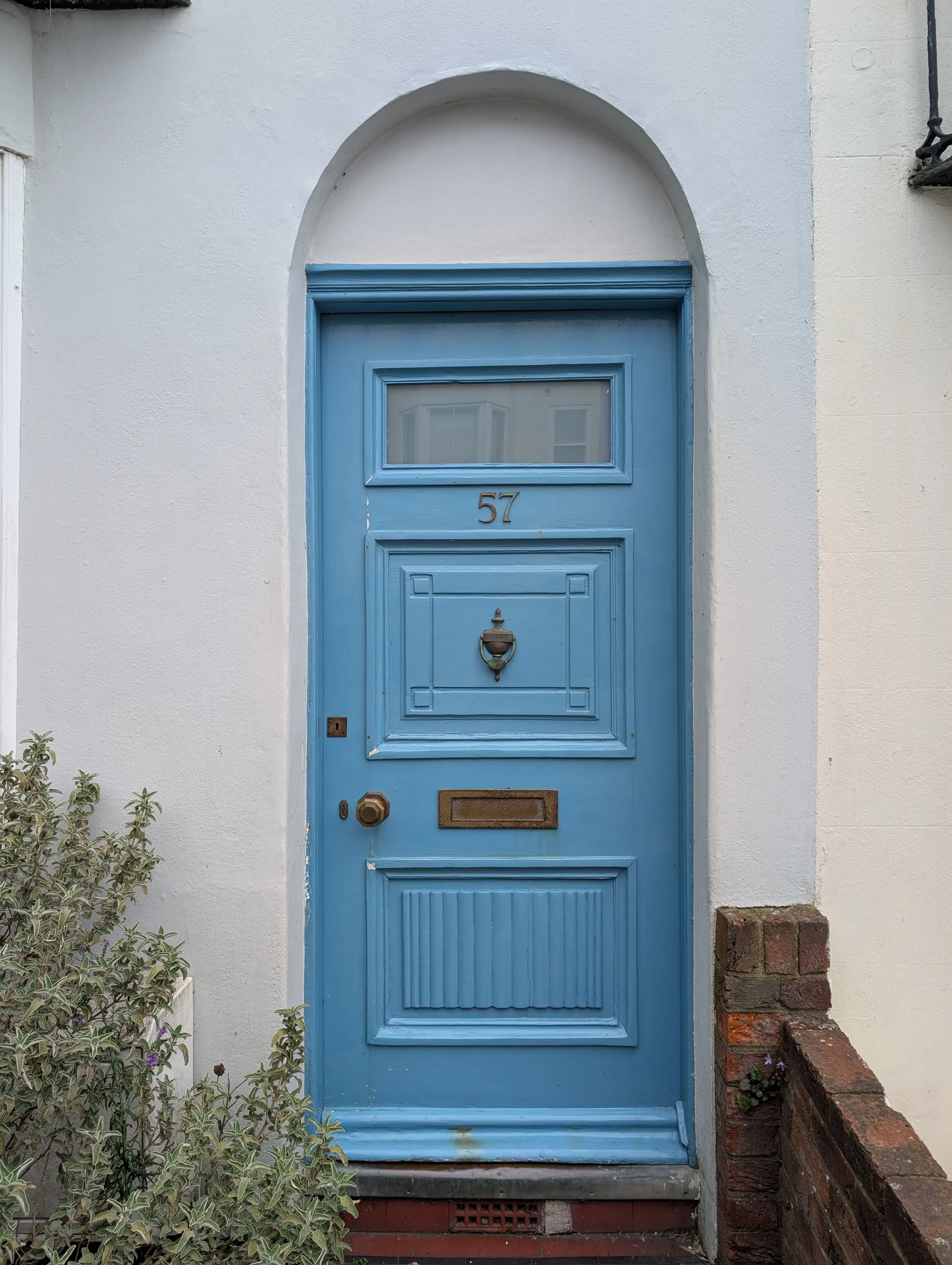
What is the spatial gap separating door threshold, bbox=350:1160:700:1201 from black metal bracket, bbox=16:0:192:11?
342 cm

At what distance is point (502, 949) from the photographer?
109 inches

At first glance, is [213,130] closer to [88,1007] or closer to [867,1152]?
[88,1007]

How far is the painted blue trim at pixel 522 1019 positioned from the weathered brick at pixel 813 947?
0.51m

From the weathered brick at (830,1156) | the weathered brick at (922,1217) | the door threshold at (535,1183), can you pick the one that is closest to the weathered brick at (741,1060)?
the weathered brick at (830,1156)

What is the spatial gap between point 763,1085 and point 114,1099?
1728mm

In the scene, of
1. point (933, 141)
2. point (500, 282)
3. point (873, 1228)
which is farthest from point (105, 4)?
point (873, 1228)

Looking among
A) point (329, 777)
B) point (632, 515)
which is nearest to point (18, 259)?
point (329, 777)

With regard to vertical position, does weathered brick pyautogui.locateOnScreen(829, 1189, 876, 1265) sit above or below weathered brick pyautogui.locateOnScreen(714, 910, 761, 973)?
below

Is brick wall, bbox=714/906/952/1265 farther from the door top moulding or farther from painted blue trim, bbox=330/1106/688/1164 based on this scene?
the door top moulding

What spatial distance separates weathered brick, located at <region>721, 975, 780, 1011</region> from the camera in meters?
2.42

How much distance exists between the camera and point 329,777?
278cm

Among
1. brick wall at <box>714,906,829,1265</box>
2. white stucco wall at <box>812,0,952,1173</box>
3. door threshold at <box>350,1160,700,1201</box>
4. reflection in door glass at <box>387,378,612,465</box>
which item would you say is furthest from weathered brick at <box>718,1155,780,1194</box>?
reflection in door glass at <box>387,378,612,465</box>

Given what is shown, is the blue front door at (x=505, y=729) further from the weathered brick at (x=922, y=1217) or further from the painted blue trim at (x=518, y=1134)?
the weathered brick at (x=922, y=1217)

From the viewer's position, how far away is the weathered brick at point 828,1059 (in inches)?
81.7
